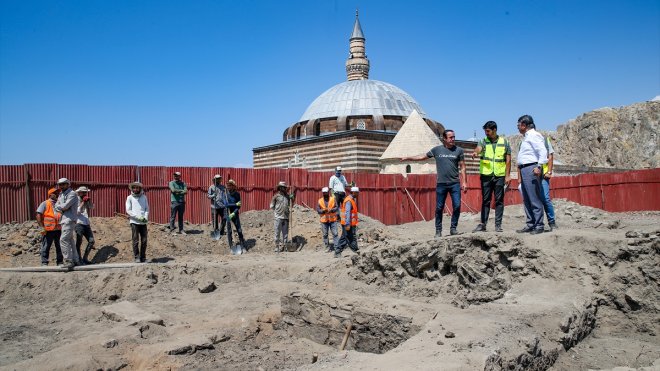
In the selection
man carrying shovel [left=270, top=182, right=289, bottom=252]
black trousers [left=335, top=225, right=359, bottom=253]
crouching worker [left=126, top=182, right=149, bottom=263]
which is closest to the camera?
crouching worker [left=126, top=182, right=149, bottom=263]

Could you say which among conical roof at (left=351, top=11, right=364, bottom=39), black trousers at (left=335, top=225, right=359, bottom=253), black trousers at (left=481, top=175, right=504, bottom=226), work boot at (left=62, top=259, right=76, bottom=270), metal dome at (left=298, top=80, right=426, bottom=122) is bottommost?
work boot at (left=62, top=259, right=76, bottom=270)

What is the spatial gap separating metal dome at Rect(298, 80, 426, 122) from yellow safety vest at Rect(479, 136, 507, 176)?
30.6 metres

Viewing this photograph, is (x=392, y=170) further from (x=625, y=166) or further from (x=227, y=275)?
(x=625, y=166)

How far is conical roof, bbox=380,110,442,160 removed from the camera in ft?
97.0

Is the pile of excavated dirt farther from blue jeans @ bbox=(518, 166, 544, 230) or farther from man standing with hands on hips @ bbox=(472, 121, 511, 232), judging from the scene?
man standing with hands on hips @ bbox=(472, 121, 511, 232)

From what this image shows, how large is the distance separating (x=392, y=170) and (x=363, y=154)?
291 centimetres

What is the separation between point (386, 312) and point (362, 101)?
112ft

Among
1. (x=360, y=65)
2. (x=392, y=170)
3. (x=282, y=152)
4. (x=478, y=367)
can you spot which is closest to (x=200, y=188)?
(x=478, y=367)

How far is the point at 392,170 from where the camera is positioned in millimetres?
30172

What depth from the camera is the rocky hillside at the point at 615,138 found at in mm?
44031

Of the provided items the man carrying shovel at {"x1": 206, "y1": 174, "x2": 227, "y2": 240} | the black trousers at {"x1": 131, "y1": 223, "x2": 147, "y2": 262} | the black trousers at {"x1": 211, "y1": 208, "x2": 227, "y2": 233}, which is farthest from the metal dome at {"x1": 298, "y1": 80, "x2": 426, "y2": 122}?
the black trousers at {"x1": 131, "y1": 223, "x2": 147, "y2": 262}

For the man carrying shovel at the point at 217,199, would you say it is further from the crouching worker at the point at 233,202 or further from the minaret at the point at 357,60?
the minaret at the point at 357,60

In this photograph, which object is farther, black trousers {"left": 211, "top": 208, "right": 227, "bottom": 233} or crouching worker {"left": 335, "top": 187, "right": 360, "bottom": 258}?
black trousers {"left": 211, "top": 208, "right": 227, "bottom": 233}

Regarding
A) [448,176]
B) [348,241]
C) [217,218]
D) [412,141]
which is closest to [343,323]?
[448,176]
